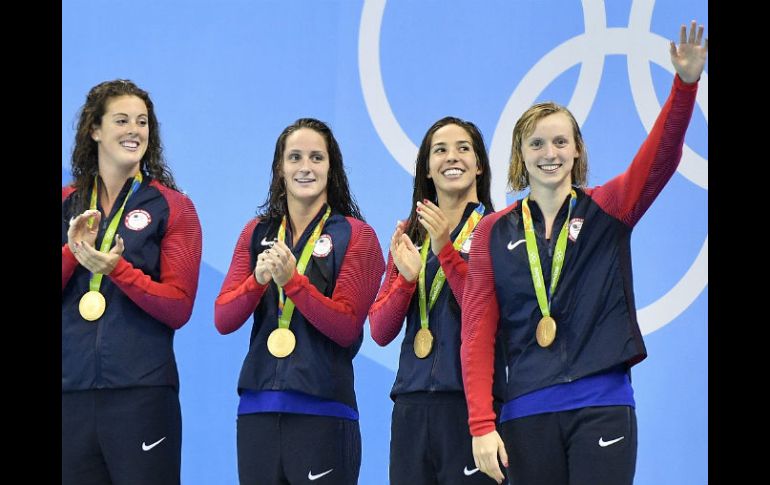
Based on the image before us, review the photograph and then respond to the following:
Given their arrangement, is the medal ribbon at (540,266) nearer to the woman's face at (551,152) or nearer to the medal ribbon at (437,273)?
the woman's face at (551,152)

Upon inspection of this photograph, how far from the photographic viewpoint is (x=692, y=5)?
17.4 feet

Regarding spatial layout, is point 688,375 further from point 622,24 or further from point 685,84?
point 685,84

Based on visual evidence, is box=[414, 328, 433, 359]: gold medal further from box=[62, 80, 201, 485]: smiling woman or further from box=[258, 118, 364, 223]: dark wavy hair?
box=[62, 80, 201, 485]: smiling woman

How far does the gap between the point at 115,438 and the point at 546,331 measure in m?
1.67

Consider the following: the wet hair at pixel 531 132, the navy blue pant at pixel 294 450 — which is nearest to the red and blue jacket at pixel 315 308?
the navy blue pant at pixel 294 450

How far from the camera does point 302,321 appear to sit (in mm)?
4094

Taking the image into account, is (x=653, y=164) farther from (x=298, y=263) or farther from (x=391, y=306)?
(x=298, y=263)

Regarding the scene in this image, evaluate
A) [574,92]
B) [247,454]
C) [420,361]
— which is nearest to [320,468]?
[247,454]

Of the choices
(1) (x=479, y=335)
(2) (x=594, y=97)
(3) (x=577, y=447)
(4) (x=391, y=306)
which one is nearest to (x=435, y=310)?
(4) (x=391, y=306)

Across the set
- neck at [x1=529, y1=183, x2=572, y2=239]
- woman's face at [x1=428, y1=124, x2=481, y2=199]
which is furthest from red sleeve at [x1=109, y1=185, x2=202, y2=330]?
neck at [x1=529, y1=183, x2=572, y2=239]

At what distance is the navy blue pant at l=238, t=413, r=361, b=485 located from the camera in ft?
12.9

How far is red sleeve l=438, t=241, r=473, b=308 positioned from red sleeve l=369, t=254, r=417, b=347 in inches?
6.2

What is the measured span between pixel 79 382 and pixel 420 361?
4.23 ft

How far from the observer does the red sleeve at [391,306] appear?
4035mm
